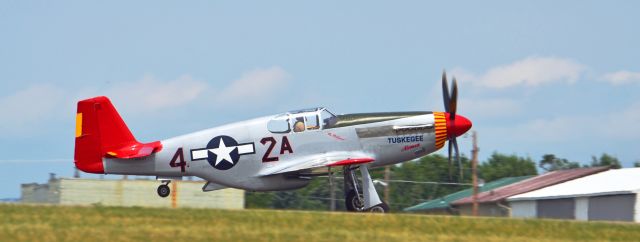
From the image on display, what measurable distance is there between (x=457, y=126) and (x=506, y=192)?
82.5 ft

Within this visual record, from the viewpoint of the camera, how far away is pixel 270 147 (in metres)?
24.3

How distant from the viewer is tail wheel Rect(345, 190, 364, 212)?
24.4 m

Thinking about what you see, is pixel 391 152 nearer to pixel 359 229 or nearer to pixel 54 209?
pixel 359 229

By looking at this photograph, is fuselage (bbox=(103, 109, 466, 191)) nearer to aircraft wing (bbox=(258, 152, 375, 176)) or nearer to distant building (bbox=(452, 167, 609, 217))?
aircraft wing (bbox=(258, 152, 375, 176))

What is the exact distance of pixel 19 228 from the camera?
1827 cm

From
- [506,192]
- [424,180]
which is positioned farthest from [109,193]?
[424,180]

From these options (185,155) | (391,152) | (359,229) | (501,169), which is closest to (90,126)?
(185,155)

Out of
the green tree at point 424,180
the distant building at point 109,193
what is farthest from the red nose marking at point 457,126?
the green tree at point 424,180

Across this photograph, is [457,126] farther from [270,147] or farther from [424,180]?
[424,180]

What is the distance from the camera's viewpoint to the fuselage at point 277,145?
24.3m

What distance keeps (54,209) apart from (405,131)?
24.7ft

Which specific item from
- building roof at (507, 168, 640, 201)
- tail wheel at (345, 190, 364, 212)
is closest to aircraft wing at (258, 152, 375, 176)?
tail wheel at (345, 190, 364, 212)

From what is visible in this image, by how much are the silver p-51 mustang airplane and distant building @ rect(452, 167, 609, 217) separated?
22.8m

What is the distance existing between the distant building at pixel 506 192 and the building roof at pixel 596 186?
21.2 inches
